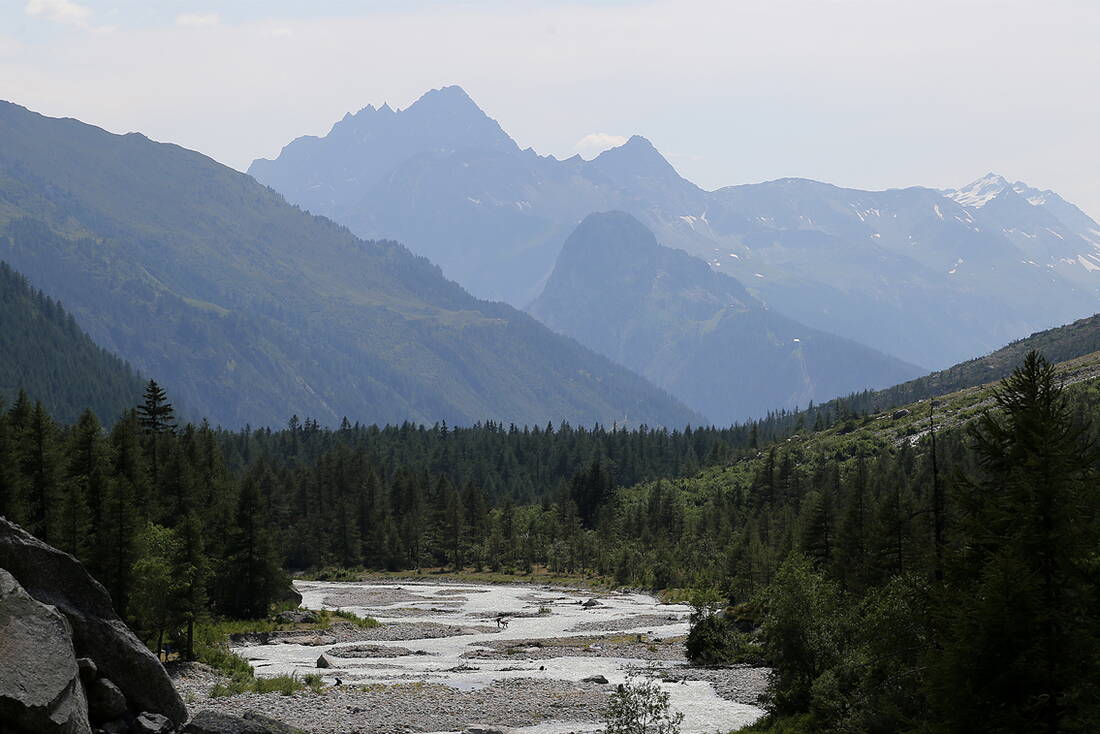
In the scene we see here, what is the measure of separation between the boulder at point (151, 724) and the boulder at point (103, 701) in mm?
918

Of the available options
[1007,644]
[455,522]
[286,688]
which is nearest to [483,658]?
[286,688]

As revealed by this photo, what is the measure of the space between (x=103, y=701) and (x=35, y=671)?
23.2 ft

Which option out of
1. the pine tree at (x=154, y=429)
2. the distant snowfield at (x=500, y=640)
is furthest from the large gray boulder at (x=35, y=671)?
the pine tree at (x=154, y=429)

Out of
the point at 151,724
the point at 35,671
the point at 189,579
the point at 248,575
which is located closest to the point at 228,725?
the point at 151,724

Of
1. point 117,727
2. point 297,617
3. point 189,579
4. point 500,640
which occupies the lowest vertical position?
point 500,640

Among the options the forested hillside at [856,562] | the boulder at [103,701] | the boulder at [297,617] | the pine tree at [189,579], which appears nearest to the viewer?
the forested hillside at [856,562]

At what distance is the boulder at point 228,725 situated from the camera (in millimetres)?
45906

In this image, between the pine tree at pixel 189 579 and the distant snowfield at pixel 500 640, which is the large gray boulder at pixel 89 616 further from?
the pine tree at pixel 189 579

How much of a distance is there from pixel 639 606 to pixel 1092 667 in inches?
4394

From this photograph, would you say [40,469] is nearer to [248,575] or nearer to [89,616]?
[248,575]

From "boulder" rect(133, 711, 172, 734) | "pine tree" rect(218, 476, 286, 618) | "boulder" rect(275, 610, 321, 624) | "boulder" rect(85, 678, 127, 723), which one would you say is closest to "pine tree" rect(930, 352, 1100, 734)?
"boulder" rect(133, 711, 172, 734)

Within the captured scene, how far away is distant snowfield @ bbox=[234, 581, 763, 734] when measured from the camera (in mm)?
67688

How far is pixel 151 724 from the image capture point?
45.2 meters

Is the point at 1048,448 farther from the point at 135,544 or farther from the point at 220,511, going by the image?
the point at 220,511
